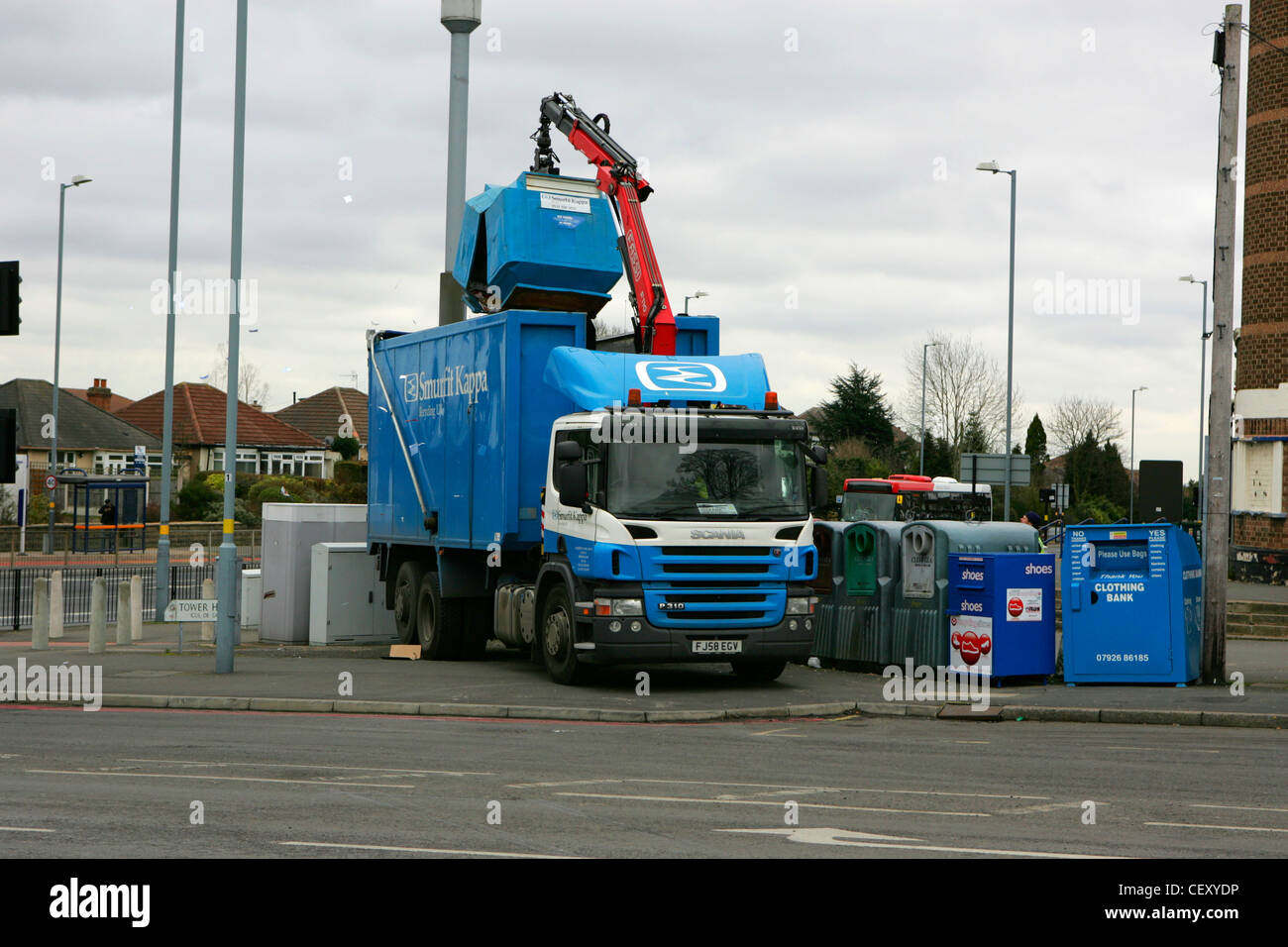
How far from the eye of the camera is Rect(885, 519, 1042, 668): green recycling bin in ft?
53.6

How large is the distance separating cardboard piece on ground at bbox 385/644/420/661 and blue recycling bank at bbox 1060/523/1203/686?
8.27m

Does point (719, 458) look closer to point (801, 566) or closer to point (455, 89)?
point (801, 566)

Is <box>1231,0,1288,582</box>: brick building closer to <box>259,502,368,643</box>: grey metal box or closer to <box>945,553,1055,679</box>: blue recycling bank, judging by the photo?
<box>945,553,1055,679</box>: blue recycling bank

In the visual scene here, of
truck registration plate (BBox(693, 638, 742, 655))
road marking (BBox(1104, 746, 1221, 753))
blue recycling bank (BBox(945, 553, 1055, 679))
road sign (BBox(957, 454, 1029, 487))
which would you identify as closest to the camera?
road marking (BBox(1104, 746, 1221, 753))

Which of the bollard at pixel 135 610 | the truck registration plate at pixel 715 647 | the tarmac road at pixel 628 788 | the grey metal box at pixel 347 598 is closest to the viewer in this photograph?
the tarmac road at pixel 628 788

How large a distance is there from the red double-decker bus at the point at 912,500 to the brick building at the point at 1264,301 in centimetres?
826

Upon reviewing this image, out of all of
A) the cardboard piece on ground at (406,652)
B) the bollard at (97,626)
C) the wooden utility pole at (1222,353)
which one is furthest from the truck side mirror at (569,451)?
the bollard at (97,626)

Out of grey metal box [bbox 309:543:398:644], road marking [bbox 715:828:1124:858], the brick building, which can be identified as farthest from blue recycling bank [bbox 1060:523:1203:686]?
the brick building

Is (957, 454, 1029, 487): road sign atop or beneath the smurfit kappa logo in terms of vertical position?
beneath

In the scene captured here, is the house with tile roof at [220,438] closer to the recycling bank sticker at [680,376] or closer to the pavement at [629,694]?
the pavement at [629,694]

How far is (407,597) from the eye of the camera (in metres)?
19.7

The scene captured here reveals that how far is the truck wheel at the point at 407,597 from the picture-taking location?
19516 mm
